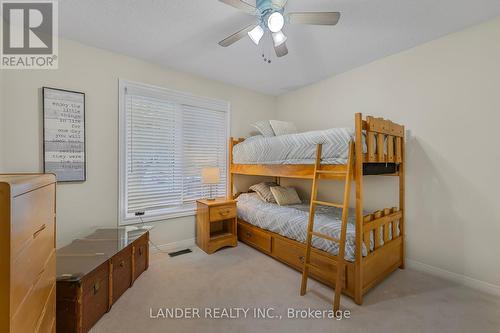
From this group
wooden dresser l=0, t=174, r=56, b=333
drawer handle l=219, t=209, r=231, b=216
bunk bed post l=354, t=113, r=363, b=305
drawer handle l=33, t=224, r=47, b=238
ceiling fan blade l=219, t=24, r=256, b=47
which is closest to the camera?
A: wooden dresser l=0, t=174, r=56, b=333

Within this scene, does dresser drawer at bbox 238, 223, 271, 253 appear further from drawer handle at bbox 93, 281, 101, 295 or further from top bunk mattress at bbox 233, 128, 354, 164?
A: drawer handle at bbox 93, 281, 101, 295

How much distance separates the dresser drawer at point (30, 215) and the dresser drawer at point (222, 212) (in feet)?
6.23

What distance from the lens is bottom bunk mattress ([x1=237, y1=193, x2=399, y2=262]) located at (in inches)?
81.9

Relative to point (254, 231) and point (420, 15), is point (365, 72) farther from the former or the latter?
point (254, 231)

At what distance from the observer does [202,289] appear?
6.99 ft

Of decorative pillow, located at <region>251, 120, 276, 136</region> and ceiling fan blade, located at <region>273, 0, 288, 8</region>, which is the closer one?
ceiling fan blade, located at <region>273, 0, 288, 8</region>

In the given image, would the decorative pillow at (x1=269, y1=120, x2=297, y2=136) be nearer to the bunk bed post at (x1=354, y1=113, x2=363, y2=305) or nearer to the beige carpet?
the bunk bed post at (x1=354, y1=113, x2=363, y2=305)

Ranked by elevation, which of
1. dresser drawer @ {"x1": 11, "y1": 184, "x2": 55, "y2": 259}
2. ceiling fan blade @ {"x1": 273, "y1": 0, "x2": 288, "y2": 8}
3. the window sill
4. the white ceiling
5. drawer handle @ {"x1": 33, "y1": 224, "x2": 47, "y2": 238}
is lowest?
the window sill

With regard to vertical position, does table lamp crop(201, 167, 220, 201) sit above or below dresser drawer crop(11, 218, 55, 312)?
above

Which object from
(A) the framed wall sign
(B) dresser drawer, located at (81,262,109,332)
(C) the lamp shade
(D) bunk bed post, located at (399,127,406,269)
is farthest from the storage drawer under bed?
(A) the framed wall sign

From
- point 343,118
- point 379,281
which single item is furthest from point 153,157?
point 379,281

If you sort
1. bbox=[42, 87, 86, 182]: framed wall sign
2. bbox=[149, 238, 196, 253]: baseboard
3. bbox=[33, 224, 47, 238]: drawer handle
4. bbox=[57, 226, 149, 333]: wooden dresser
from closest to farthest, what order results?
1. bbox=[33, 224, 47, 238]: drawer handle
2. bbox=[57, 226, 149, 333]: wooden dresser
3. bbox=[42, 87, 86, 182]: framed wall sign
4. bbox=[149, 238, 196, 253]: baseboard

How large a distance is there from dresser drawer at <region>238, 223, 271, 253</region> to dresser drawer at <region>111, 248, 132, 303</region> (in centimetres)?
156

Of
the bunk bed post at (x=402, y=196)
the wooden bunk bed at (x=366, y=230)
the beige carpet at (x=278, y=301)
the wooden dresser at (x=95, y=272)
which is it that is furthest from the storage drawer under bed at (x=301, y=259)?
the wooden dresser at (x=95, y=272)
